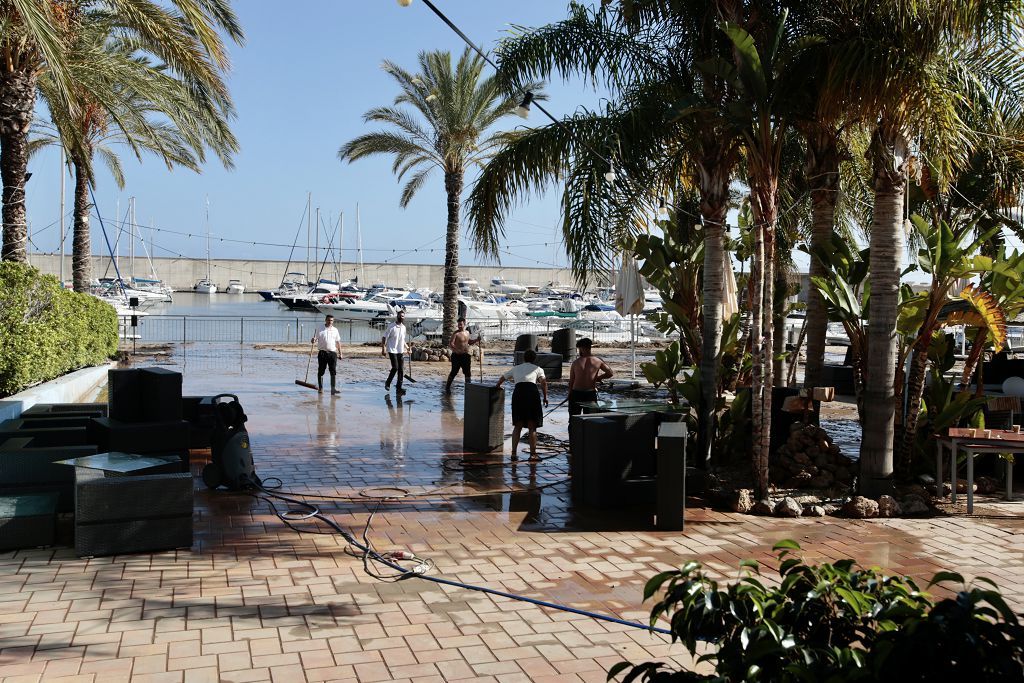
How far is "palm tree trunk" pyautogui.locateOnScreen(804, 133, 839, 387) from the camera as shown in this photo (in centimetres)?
1264

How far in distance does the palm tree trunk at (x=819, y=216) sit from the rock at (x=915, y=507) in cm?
377

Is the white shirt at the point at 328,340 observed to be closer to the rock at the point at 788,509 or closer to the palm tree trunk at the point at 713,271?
the palm tree trunk at the point at 713,271

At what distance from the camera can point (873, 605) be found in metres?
2.72

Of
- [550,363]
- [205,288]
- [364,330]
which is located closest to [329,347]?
[550,363]

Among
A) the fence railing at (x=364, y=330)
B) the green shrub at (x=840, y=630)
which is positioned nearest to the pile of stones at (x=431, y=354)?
the fence railing at (x=364, y=330)

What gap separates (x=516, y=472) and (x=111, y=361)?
16118 mm

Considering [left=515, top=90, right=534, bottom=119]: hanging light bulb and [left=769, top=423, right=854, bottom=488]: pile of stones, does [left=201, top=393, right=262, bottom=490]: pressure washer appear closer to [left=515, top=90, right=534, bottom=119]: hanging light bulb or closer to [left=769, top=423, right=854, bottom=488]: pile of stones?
[left=515, top=90, right=534, bottom=119]: hanging light bulb

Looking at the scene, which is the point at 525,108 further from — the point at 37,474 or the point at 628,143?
the point at 37,474

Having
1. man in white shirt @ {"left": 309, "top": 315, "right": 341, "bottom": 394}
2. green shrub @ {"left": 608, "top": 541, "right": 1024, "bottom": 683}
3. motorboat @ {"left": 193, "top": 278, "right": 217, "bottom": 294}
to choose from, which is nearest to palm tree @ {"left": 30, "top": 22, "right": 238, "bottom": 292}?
man in white shirt @ {"left": 309, "top": 315, "right": 341, "bottom": 394}

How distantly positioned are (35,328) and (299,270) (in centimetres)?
11677

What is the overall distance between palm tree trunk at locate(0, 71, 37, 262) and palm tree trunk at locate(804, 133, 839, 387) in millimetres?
12202

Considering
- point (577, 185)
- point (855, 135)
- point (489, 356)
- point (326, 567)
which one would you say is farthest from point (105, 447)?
point (489, 356)

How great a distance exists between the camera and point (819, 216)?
1280cm

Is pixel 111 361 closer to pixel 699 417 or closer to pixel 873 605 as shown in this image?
pixel 699 417
